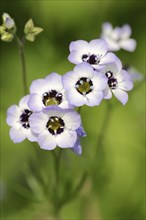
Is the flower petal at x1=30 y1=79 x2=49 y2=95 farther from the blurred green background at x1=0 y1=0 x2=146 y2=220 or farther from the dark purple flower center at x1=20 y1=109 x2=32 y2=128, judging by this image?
the blurred green background at x1=0 y1=0 x2=146 y2=220

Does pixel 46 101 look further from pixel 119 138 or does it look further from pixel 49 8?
pixel 49 8

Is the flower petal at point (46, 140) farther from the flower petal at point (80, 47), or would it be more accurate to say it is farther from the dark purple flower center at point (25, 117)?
the flower petal at point (80, 47)

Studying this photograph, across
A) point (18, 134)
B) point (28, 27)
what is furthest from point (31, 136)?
point (28, 27)

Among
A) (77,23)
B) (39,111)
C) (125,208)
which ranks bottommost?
(125,208)

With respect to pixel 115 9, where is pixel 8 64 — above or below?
below

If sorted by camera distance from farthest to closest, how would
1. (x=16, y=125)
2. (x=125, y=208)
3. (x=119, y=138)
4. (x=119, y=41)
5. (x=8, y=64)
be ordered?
(x=8, y=64) → (x=119, y=138) → (x=125, y=208) → (x=119, y=41) → (x=16, y=125)

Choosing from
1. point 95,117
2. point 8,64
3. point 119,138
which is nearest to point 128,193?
point 119,138

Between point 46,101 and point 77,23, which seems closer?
point 46,101

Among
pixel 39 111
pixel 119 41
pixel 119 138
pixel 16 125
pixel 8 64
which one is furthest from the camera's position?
pixel 8 64

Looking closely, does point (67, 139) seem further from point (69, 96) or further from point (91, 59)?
point (91, 59)
